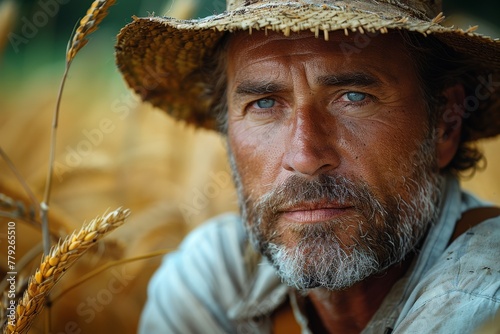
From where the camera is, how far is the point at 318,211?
1581 millimetres

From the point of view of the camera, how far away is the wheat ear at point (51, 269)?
1.31 meters

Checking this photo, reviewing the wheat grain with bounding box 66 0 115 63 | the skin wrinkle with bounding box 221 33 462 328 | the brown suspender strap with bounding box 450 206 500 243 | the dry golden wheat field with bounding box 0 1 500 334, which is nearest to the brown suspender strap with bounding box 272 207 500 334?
the brown suspender strap with bounding box 450 206 500 243

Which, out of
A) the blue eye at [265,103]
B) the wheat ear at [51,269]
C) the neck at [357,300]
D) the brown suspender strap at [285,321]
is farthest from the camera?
the brown suspender strap at [285,321]

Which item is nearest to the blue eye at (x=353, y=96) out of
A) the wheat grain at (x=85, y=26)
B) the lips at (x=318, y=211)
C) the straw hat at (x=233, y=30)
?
the straw hat at (x=233, y=30)

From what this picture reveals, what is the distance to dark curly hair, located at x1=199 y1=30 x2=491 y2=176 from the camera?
1.74 metres

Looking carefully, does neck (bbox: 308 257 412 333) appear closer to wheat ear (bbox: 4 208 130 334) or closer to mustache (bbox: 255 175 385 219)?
mustache (bbox: 255 175 385 219)

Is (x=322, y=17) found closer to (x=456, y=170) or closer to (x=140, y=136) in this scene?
(x=456, y=170)

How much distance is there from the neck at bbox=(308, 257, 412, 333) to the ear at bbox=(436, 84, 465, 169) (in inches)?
14.9

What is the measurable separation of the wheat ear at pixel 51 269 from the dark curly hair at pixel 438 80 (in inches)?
32.3

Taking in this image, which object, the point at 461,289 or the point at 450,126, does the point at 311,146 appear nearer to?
the point at 461,289

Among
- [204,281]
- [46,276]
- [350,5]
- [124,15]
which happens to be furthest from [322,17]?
[124,15]

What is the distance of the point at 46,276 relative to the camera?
1311 millimetres

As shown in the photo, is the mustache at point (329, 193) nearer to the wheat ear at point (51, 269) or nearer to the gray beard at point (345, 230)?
the gray beard at point (345, 230)

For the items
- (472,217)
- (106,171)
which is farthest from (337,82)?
(106,171)
